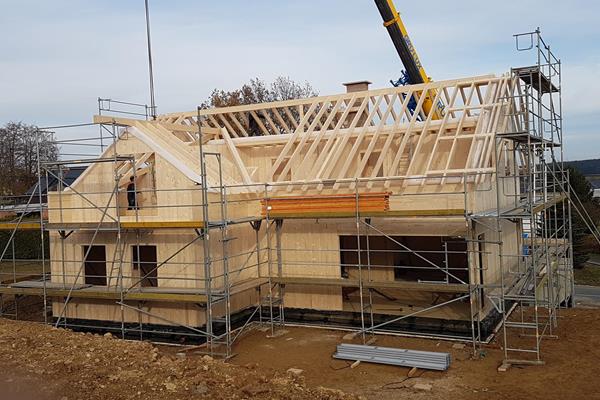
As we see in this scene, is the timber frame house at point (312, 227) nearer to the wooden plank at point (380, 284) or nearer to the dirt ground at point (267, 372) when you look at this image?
the wooden plank at point (380, 284)

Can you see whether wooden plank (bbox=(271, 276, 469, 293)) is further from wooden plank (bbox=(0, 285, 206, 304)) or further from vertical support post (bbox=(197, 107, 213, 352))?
wooden plank (bbox=(0, 285, 206, 304))

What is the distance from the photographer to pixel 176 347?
1360cm

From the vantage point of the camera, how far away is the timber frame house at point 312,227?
13.1 metres

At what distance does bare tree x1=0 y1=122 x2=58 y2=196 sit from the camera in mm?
44344

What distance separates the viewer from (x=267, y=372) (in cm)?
1015

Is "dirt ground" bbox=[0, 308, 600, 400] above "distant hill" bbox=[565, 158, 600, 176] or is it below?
below

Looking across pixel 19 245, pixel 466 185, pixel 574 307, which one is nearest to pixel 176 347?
pixel 466 185

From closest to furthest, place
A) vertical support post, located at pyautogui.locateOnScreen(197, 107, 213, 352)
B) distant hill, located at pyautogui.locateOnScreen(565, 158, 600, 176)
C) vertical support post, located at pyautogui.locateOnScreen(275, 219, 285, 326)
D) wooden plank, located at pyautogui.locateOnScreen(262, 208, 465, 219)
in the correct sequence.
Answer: wooden plank, located at pyautogui.locateOnScreen(262, 208, 465, 219), vertical support post, located at pyautogui.locateOnScreen(197, 107, 213, 352), vertical support post, located at pyautogui.locateOnScreen(275, 219, 285, 326), distant hill, located at pyautogui.locateOnScreen(565, 158, 600, 176)

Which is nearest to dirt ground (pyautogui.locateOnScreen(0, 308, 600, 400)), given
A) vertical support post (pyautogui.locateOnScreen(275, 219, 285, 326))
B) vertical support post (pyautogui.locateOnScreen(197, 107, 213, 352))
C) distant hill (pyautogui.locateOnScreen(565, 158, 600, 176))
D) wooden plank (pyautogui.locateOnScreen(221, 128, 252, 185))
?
vertical support post (pyautogui.locateOnScreen(197, 107, 213, 352))

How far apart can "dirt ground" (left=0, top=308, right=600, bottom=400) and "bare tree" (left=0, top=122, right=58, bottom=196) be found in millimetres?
34870

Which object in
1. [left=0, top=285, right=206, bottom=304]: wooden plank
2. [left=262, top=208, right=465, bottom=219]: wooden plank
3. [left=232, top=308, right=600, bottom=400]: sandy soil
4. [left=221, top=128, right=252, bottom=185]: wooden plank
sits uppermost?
[left=221, top=128, right=252, bottom=185]: wooden plank

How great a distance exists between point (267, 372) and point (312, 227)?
5244 mm

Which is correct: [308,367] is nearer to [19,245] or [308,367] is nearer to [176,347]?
[176,347]

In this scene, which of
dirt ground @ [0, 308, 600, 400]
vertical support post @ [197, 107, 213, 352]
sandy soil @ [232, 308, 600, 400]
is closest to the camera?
dirt ground @ [0, 308, 600, 400]
